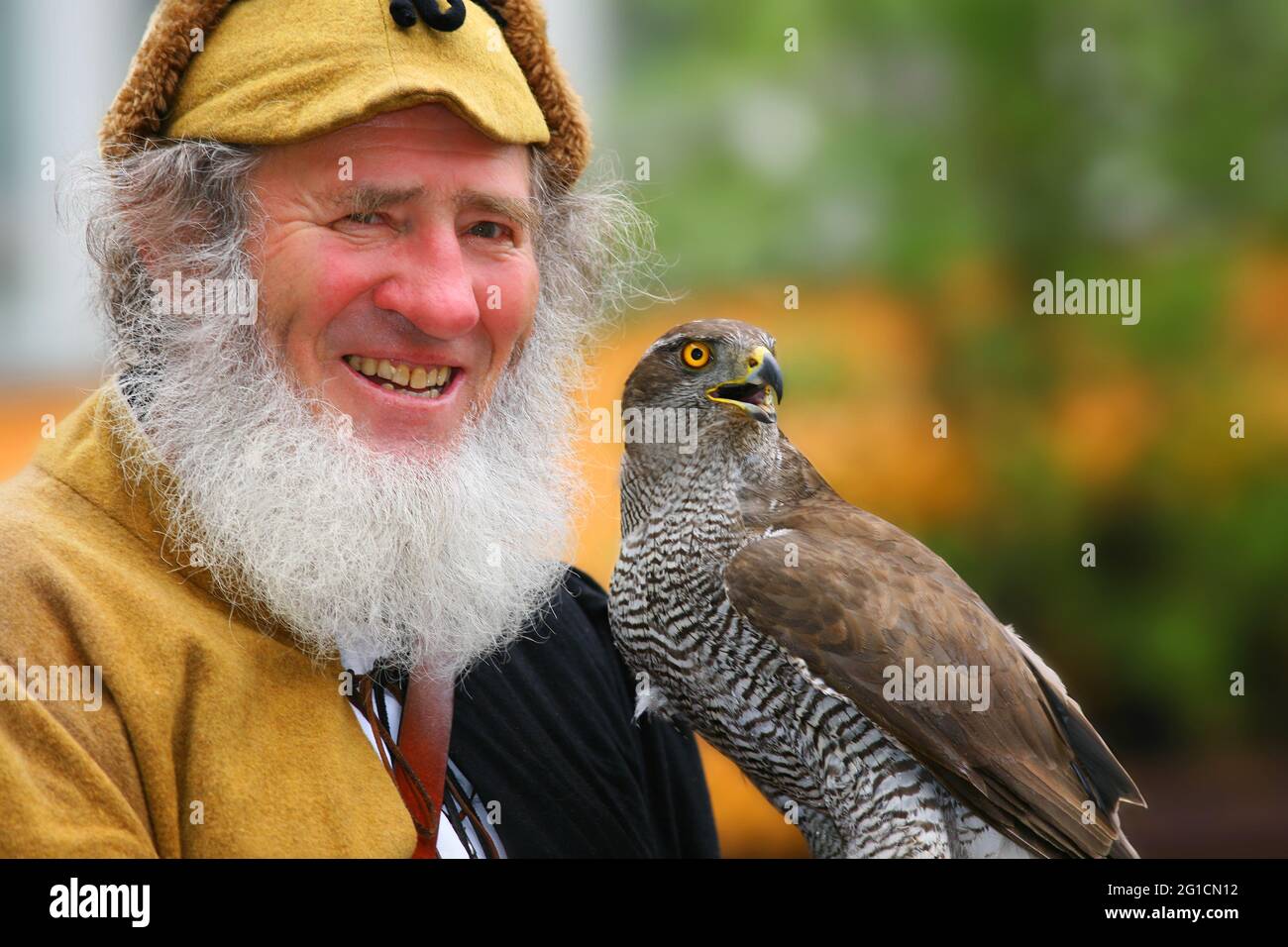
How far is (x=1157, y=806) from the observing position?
4.61 m

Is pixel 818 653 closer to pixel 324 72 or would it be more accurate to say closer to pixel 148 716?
pixel 148 716

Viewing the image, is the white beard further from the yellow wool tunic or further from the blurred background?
the blurred background

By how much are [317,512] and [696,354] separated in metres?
0.66

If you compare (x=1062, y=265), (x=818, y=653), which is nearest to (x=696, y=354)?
(x=818, y=653)

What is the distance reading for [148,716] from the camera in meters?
1.67

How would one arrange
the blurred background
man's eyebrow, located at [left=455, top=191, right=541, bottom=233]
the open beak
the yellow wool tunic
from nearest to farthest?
the yellow wool tunic < man's eyebrow, located at [left=455, top=191, right=541, bottom=233] < the open beak < the blurred background

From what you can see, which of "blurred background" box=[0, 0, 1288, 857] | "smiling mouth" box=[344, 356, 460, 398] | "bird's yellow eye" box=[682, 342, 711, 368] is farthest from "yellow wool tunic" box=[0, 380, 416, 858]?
"blurred background" box=[0, 0, 1288, 857]

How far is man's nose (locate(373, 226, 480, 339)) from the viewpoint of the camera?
6.17ft

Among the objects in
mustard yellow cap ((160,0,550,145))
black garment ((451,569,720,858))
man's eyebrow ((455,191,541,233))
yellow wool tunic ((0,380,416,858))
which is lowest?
black garment ((451,569,720,858))

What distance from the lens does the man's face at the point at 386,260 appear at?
74.2 inches

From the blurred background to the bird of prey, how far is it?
2.44 m

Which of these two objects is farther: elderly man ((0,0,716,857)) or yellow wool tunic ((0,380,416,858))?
elderly man ((0,0,716,857))

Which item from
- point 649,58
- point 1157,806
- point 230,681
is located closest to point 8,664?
point 230,681

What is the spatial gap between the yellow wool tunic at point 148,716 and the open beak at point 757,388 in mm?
761
